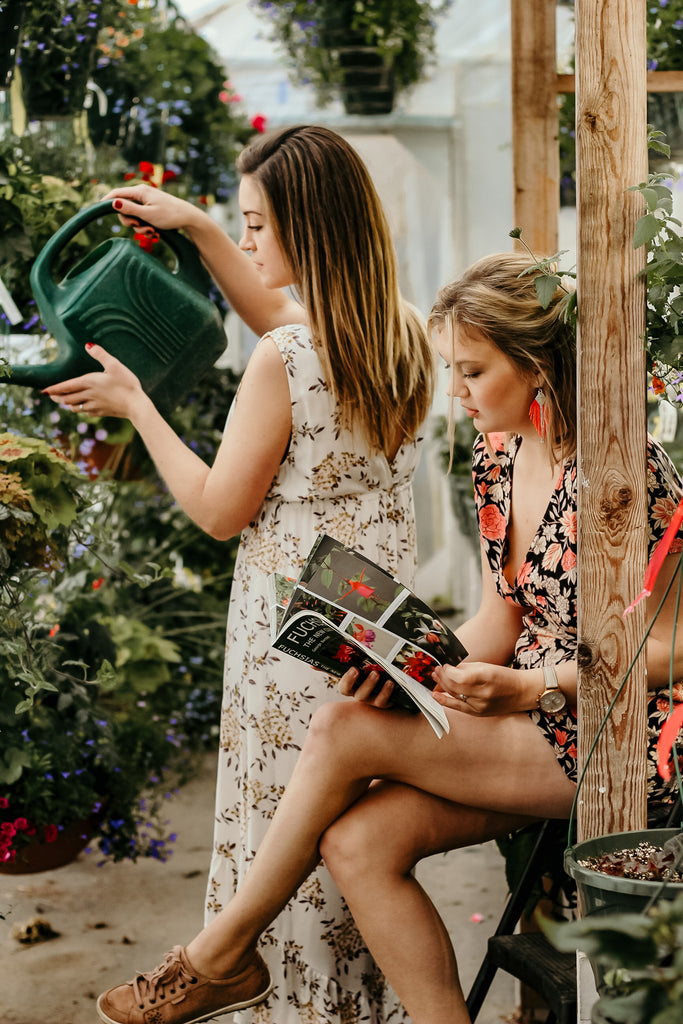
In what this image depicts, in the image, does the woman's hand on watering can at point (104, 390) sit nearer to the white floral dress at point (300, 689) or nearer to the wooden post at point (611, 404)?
the white floral dress at point (300, 689)

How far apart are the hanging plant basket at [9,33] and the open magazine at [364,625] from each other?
1170mm

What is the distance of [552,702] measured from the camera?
1440 mm

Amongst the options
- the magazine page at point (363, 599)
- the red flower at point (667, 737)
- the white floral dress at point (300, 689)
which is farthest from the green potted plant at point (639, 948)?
the white floral dress at point (300, 689)

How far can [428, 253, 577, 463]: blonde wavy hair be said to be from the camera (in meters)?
1.48

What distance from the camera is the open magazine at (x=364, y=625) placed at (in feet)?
4.32

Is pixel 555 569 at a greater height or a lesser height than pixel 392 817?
greater

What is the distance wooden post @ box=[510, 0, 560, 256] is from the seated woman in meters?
0.58

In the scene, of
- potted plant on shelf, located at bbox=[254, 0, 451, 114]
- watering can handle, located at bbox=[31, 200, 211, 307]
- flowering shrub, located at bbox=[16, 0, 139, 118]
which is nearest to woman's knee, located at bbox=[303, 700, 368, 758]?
watering can handle, located at bbox=[31, 200, 211, 307]

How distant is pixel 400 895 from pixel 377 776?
15 cm

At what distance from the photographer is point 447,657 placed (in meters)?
1.39

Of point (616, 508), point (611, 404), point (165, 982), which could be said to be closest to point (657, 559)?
point (616, 508)

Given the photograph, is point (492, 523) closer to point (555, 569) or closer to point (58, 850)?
point (555, 569)

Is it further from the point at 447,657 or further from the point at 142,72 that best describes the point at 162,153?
the point at 447,657

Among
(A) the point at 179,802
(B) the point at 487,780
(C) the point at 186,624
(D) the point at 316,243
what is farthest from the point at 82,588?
(B) the point at 487,780
